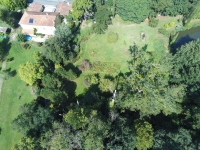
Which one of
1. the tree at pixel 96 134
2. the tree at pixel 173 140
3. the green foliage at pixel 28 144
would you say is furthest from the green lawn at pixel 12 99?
the tree at pixel 173 140

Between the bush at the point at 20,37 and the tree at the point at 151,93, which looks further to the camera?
the bush at the point at 20,37

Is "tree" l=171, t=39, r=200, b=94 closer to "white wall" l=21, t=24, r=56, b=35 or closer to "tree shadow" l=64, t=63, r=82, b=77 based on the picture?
"tree shadow" l=64, t=63, r=82, b=77

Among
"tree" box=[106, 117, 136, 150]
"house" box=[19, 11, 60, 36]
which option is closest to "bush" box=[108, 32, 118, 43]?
"house" box=[19, 11, 60, 36]

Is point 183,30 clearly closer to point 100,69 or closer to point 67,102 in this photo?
point 100,69

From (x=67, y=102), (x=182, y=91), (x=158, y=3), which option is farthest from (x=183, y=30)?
(x=67, y=102)

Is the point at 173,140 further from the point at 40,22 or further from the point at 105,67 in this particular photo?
the point at 40,22

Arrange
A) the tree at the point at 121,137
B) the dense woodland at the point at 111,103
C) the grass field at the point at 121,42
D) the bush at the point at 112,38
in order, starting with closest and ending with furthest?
1. the tree at the point at 121,137
2. the dense woodland at the point at 111,103
3. the grass field at the point at 121,42
4. the bush at the point at 112,38

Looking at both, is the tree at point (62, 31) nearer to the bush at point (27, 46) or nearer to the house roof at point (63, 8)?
the bush at point (27, 46)
